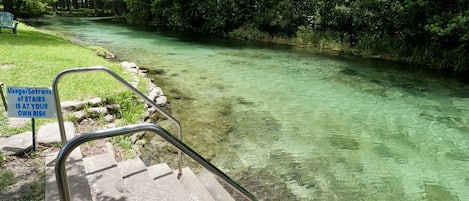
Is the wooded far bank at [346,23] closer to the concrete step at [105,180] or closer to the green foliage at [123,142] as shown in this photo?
the green foliage at [123,142]

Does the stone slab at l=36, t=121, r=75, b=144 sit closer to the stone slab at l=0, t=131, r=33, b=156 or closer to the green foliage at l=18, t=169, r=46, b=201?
the stone slab at l=0, t=131, r=33, b=156

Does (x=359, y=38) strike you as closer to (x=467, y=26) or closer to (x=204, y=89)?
(x=467, y=26)

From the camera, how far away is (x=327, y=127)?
6457 mm

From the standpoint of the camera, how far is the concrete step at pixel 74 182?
2.73 metres

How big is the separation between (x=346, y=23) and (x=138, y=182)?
15901mm

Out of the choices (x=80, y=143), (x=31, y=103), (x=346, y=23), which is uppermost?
(x=346, y=23)

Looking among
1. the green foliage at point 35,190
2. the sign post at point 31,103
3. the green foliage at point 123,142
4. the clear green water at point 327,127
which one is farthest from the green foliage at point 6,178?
the clear green water at point 327,127

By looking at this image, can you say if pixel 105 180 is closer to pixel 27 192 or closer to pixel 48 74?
pixel 27 192

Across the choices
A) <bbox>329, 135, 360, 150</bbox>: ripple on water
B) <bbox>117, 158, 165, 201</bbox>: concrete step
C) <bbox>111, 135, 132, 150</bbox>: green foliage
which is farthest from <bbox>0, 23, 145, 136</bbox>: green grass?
<bbox>329, 135, 360, 150</bbox>: ripple on water

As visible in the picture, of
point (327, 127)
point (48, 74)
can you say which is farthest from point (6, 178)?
point (327, 127)

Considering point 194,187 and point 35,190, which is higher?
point 35,190

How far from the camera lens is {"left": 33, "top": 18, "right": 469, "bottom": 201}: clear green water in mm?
4508

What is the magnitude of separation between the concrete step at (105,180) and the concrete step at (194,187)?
685 mm

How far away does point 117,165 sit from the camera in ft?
11.2
